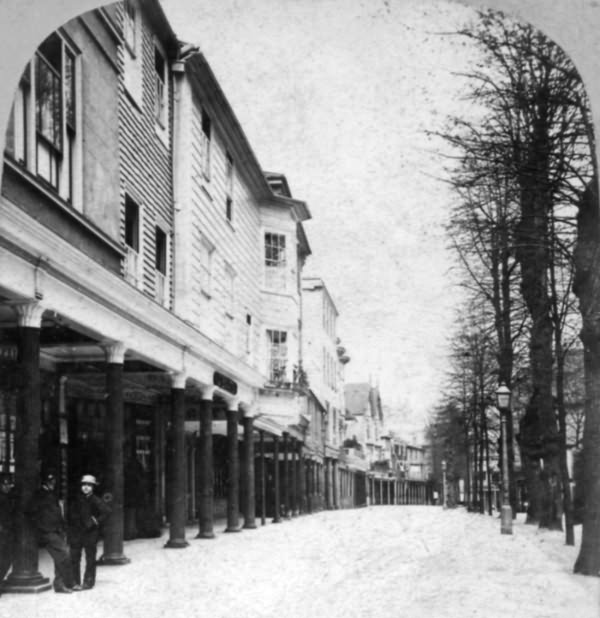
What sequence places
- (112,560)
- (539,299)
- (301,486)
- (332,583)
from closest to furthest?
(332,583) < (112,560) < (539,299) < (301,486)

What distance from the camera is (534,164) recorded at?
36.2 feet

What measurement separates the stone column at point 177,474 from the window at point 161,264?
1395mm

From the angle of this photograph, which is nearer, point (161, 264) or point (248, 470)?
point (161, 264)

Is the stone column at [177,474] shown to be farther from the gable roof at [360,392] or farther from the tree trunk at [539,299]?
the tree trunk at [539,299]

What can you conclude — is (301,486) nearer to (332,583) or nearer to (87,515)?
(87,515)

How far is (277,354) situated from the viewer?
2186cm

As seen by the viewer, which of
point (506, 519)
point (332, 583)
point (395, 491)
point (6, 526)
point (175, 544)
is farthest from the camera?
point (395, 491)

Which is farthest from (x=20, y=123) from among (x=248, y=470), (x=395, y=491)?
(x=395, y=491)

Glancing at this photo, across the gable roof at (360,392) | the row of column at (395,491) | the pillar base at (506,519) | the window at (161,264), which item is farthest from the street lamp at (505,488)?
the row of column at (395,491)

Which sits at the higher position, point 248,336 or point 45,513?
point 248,336

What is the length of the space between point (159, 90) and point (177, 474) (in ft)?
21.0

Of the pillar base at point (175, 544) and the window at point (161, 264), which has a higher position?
the window at point (161, 264)

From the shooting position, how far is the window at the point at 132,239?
48.2 ft

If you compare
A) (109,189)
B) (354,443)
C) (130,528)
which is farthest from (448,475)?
(109,189)
